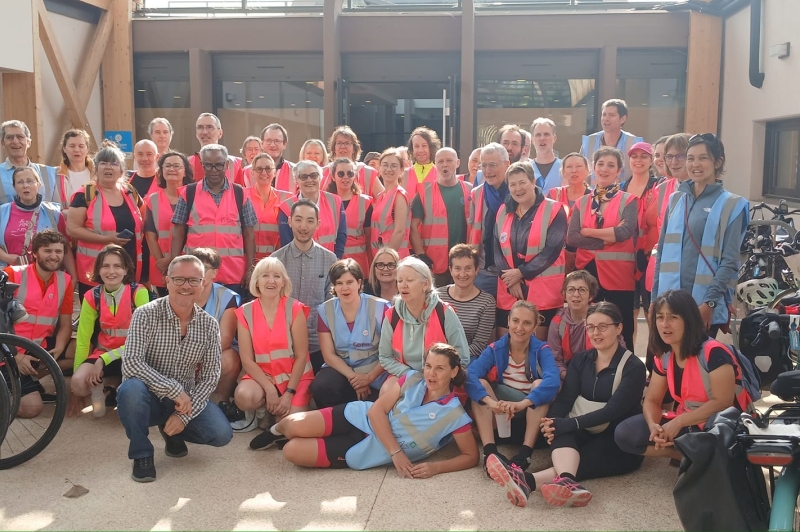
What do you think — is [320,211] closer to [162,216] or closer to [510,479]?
[162,216]

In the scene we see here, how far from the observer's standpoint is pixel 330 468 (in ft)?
14.4

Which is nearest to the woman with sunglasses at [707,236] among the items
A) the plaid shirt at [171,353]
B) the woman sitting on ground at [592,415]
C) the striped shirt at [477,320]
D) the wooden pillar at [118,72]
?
the woman sitting on ground at [592,415]

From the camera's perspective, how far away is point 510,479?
386 cm

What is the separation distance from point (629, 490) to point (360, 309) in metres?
1.99

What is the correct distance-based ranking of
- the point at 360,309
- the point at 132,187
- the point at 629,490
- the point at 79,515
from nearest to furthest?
1. the point at 79,515
2. the point at 629,490
3. the point at 360,309
4. the point at 132,187

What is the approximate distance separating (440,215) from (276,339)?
1.78m

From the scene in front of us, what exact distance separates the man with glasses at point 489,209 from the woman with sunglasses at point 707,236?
138 centimetres

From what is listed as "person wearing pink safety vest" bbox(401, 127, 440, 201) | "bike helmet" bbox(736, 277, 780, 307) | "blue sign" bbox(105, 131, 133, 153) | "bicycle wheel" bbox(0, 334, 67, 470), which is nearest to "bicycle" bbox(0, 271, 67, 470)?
"bicycle wheel" bbox(0, 334, 67, 470)

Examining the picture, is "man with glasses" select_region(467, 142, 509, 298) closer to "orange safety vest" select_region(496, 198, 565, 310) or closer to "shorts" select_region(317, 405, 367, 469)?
"orange safety vest" select_region(496, 198, 565, 310)

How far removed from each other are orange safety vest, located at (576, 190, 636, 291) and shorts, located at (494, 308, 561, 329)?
42cm

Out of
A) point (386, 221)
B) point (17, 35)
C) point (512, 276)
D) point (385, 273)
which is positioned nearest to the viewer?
point (512, 276)

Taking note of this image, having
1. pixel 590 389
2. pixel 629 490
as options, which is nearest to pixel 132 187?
pixel 590 389

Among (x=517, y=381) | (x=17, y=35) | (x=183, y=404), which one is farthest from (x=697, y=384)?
(x=17, y=35)

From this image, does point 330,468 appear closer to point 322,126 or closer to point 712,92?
point 322,126
